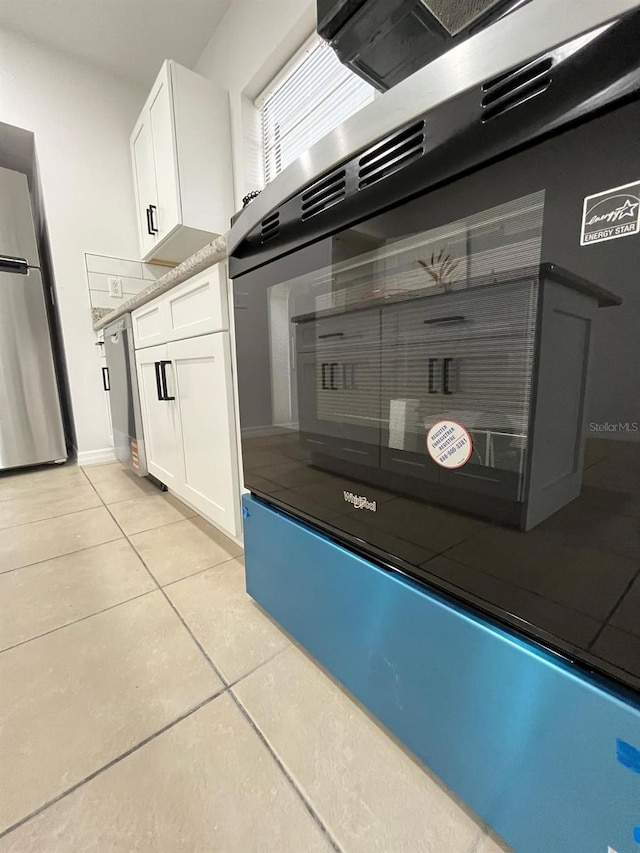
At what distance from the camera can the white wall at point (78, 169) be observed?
1895 mm

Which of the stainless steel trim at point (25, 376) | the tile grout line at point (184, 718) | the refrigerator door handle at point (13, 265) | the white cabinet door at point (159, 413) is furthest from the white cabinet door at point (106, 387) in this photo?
the tile grout line at point (184, 718)

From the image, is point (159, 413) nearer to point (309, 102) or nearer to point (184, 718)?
point (184, 718)

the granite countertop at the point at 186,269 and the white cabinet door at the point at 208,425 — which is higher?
the granite countertop at the point at 186,269

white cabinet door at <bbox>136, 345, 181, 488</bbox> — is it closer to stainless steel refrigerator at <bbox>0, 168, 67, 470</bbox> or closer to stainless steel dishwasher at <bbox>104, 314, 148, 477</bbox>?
stainless steel dishwasher at <bbox>104, 314, 148, 477</bbox>

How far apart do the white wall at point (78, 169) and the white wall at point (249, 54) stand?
0.68m

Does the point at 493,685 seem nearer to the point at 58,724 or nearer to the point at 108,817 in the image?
the point at 108,817

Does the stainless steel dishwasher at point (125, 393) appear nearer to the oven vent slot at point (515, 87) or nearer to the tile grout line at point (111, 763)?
the tile grout line at point (111, 763)

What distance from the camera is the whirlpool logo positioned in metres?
→ 0.51

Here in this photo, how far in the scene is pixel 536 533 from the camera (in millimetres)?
→ 352

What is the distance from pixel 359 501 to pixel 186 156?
1.96 metres

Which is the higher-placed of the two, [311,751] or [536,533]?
[536,533]

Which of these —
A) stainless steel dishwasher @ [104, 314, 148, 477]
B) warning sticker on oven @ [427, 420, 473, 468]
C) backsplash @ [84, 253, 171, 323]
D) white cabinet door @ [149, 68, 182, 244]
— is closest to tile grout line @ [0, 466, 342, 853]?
warning sticker on oven @ [427, 420, 473, 468]

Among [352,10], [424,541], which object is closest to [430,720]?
[424,541]

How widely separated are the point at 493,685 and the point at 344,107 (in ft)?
5.94
